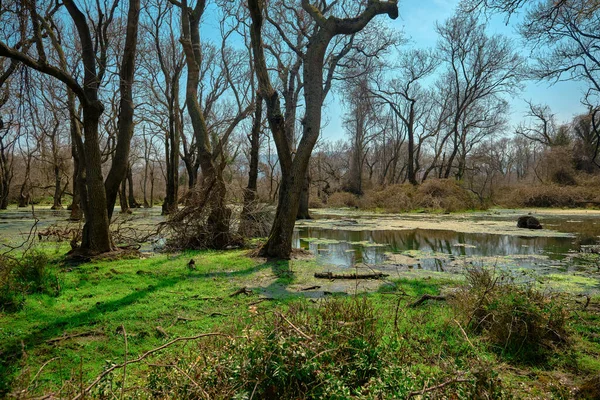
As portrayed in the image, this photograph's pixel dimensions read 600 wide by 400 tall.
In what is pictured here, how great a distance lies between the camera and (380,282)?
6.21 metres

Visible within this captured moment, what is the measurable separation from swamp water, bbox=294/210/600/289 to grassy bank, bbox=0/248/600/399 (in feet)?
6.32

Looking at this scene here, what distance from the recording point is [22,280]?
16.9 ft

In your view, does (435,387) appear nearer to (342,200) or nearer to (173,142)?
(173,142)

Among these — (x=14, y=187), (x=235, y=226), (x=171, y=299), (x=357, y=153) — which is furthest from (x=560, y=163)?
(x=14, y=187)

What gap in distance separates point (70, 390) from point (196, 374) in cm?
72

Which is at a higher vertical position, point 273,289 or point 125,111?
point 125,111

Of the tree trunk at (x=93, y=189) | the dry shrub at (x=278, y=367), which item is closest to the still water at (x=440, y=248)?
the dry shrub at (x=278, y=367)

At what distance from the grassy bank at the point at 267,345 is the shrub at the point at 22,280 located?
5.6 inches

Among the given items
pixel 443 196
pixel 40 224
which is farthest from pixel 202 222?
pixel 443 196

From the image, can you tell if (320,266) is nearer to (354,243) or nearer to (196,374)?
(354,243)

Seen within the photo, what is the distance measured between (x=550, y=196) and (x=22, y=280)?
32.4 m

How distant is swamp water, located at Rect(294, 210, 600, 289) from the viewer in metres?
7.73

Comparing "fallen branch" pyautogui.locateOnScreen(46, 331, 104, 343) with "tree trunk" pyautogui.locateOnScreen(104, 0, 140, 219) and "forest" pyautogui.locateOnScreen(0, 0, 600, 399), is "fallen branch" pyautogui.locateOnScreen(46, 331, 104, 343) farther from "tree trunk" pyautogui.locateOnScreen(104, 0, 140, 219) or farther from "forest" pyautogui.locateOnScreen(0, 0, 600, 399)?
"tree trunk" pyautogui.locateOnScreen(104, 0, 140, 219)

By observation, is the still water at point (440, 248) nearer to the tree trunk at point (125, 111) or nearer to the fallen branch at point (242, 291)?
the fallen branch at point (242, 291)
